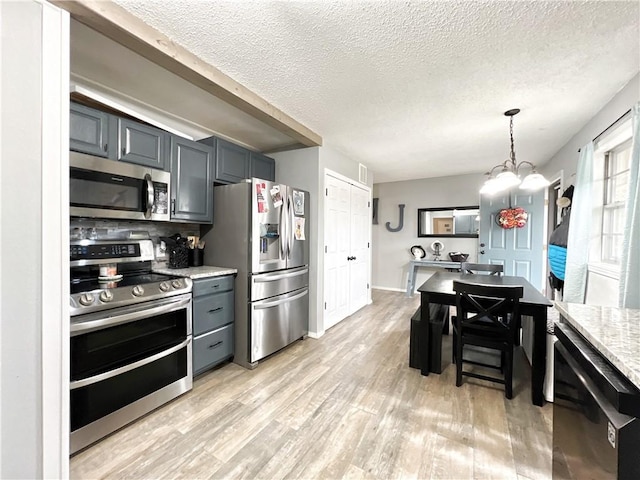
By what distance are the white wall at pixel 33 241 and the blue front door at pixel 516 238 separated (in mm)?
5343

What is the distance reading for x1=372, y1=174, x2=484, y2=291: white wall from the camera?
5.19m

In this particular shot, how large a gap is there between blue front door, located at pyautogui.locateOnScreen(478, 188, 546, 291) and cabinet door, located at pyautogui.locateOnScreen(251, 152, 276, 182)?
11.9 ft

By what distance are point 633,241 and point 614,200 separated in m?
1.07

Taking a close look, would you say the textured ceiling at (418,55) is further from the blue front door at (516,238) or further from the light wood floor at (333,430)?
the light wood floor at (333,430)

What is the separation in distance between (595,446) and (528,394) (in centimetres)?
167

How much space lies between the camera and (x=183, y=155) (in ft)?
8.06

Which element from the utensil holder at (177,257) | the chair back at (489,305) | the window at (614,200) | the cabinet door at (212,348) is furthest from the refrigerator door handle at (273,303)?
the window at (614,200)

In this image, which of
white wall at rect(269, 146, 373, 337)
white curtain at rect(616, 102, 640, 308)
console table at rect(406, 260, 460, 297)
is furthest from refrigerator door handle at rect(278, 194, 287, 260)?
console table at rect(406, 260, 460, 297)

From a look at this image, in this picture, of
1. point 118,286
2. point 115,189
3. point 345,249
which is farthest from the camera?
point 345,249

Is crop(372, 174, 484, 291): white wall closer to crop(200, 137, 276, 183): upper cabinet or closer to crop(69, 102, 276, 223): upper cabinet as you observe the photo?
crop(200, 137, 276, 183): upper cabinet

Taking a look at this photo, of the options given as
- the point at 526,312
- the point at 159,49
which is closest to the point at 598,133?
the point at 526,312

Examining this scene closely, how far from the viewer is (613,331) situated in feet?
3.21

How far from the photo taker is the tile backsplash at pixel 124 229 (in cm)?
206

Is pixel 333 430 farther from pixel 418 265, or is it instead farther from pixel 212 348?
pixel 418 265
